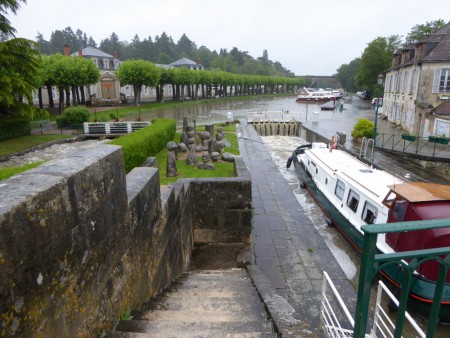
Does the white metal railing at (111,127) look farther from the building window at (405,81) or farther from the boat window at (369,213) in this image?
the building window at (405,81)

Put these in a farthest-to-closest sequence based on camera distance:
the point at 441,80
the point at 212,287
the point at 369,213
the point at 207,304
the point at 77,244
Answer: the point at 441,80 < the point at 369,213 < the point at 212,287 < the point at 207,304 < the point at 77,244

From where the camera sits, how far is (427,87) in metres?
25.3

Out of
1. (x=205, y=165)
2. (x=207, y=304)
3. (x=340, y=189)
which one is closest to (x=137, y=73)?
(x=205, y=165)

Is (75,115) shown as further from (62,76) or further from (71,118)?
(62,76)

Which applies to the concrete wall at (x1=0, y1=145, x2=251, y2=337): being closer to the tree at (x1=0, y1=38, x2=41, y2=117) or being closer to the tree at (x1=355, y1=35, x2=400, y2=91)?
the tree at (x1=0, y1=38, x2=41, y2=117)

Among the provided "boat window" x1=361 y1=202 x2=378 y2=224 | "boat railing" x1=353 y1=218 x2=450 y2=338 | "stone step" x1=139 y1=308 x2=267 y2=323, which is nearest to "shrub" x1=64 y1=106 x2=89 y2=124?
"boat window" x1=361 y1=202 x2=378 y2=224

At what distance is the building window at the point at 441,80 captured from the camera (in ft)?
79.7

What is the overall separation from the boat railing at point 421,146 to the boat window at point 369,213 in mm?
11357

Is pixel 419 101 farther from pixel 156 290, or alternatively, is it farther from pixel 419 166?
pixel 156 290

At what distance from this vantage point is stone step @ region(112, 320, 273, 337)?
10.4 feet

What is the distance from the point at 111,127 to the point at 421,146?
66.0ft

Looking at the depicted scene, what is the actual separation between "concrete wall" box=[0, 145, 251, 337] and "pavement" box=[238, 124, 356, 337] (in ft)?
5.74

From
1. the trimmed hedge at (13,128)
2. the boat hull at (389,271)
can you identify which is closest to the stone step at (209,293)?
the boat hull at (389,271)

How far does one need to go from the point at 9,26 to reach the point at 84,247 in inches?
948
